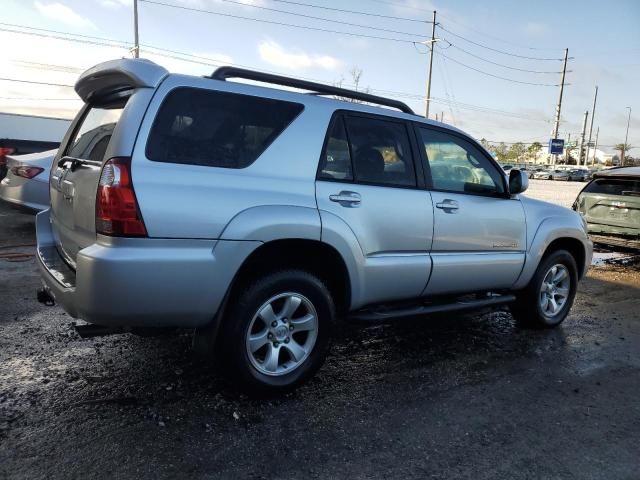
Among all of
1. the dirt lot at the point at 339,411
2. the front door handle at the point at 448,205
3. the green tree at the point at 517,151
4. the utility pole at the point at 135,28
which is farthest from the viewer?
the green tree at the point at 517,151

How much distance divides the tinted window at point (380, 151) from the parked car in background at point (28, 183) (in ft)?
19.0

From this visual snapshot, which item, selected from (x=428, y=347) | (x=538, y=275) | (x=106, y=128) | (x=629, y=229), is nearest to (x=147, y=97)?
(x=106, y=128)

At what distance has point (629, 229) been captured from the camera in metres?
8.68

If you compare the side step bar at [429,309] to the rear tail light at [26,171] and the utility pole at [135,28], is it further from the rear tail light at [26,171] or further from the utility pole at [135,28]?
the utility pole at [135,28]

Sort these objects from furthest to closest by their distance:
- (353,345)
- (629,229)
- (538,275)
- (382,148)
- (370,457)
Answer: (629,229)
(538,275)
(353,345)
(382,148)
(370,457)

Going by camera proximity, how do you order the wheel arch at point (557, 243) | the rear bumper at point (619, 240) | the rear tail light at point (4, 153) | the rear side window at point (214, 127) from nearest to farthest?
the rear side window at point (214, 127) < the wheel arch at point (557, 243) < the rear bumper at point (619, 240) < the rear tail light at point (4, 153)

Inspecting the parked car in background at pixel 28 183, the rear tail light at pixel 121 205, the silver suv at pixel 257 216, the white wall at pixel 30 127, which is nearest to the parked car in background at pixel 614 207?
the silver suv at pixel 257 216

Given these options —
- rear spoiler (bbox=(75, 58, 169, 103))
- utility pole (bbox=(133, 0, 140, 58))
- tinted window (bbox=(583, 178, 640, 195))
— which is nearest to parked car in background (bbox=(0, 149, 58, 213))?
rear spoiler (bbox=(75, 58, 169, 103))

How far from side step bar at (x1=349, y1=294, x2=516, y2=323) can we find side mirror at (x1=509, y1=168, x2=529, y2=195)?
95cm

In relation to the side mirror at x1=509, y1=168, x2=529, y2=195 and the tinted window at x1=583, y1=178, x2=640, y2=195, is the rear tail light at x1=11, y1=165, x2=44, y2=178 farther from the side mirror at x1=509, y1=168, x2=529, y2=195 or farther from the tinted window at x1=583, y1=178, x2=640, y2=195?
the tinted window at x1=583, y1=178, x2=640, y2=195

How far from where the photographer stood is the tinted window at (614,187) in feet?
28.8

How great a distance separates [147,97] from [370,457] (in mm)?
2294

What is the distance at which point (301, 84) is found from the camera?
12.5ft

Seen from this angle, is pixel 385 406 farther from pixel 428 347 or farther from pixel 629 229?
pixel 629 229
